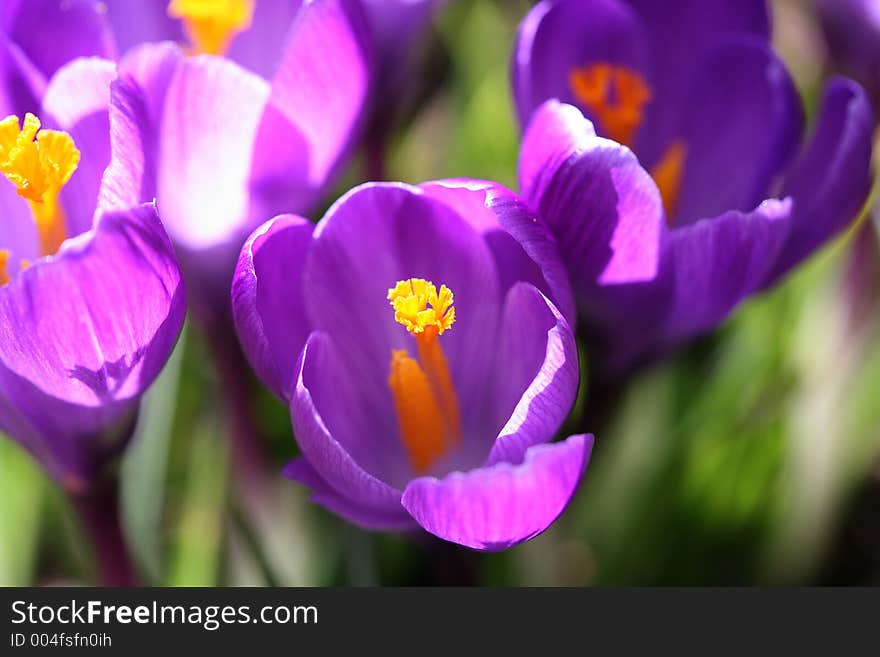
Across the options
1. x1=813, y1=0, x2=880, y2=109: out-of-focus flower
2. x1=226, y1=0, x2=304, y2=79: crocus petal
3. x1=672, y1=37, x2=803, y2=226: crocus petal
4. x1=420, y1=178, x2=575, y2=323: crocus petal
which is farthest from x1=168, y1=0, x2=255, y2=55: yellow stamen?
x1=813, y1=0, x2=880, y2=109: out-of-focus flower

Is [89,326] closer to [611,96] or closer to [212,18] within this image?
[212,18]

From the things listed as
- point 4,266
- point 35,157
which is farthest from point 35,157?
point 4,266

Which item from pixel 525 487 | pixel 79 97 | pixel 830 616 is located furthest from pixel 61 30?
pixel 830 616

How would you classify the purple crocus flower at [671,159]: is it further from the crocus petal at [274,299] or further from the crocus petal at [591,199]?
the crocus petal at [274,299]

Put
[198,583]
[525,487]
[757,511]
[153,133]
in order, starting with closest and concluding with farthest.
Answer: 1. [525,487]
2. [153,133]
3. [198,583]
4. [757,511]

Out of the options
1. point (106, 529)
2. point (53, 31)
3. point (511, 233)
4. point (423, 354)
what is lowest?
point (106, 529)

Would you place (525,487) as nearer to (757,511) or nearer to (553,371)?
(553,371)

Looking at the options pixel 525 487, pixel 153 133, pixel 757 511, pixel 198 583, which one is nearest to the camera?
pixel 525 487
